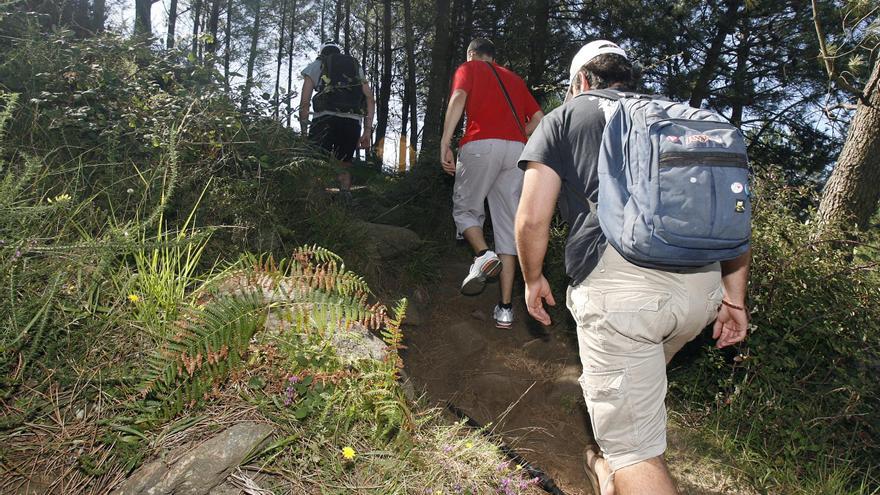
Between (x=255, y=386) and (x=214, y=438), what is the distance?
0.28 metres

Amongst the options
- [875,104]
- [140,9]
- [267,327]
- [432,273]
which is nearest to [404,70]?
[140,9]

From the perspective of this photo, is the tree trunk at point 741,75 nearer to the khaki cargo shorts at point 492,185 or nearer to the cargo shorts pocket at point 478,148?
the khaki cargo shorts at point 492,185

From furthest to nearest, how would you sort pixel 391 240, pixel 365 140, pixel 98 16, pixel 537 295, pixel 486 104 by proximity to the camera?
pixel 98 16
pixel 365 140
pixel 391 240
pixel 486 104
pixel 537 295

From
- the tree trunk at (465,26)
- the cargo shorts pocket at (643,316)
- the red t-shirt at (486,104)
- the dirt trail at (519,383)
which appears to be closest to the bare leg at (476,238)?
the red t-shirt at (486,104)

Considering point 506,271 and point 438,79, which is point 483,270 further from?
point 438,79

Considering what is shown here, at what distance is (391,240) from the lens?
558cm

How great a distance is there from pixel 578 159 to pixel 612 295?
561mm

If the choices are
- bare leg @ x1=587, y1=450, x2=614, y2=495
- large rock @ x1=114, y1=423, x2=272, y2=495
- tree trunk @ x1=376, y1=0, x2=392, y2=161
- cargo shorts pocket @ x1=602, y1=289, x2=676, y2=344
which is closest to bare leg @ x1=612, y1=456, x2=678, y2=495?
bare leg @ x1=587, y1=450, x2=614, y2=495

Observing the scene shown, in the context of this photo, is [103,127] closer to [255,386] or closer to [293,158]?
[293,158]

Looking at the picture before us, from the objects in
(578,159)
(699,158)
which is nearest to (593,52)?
(578,159)

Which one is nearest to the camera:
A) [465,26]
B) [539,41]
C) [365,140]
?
[365,140]

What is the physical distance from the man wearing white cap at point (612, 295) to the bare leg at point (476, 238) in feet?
6.76

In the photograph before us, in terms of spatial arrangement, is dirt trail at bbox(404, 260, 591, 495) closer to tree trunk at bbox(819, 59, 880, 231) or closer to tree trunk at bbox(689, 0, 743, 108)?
tree trunk at bbox(819, 59, 880, 231)

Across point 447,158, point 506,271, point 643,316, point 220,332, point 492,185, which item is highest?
point 447,158
